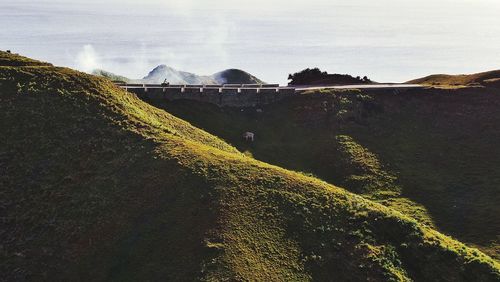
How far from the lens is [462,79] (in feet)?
287

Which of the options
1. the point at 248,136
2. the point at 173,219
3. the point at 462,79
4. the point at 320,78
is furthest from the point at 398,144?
the point at 173,219

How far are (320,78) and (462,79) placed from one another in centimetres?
2188

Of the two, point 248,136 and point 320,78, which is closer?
point 248,136

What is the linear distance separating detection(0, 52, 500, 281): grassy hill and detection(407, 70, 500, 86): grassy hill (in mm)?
42891

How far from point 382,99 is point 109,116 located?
128 feet

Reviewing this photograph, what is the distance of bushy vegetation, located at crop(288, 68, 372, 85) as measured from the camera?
85938 mm

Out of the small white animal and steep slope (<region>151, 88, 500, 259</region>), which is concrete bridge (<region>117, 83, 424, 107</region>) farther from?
the small white animal

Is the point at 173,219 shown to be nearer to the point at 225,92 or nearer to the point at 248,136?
the point at 248,136

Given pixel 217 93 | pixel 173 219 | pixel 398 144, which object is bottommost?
pixel 173 219

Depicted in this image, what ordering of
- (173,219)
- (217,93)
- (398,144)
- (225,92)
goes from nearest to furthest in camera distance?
(173,219)
(398,144)
(217,93)
(225,92)

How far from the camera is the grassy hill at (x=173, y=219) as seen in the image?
4066 centimetres

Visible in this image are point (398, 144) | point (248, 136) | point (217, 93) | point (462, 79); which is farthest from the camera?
point (462, 79)

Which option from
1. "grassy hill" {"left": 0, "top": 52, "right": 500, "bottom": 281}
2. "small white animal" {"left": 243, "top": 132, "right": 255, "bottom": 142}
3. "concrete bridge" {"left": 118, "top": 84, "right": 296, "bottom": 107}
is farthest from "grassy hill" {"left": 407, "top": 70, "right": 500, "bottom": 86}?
"grassy hill" {"left": 0, "top": 52, "right": 500, "bottom": 281}

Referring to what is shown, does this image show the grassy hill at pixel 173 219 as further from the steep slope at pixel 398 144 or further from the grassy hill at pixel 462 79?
the grassy hill at pixel 462 79
